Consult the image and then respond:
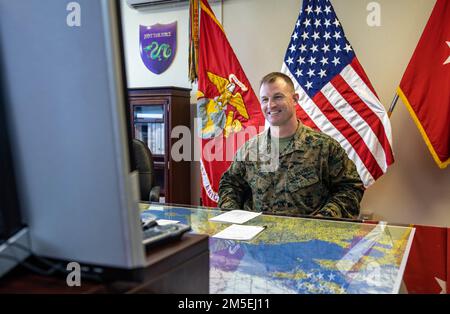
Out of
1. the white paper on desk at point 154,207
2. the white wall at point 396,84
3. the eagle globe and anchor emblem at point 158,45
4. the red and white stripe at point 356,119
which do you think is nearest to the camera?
the white paper on desk at point 154,207

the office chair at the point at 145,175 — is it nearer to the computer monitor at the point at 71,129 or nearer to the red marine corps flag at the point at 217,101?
the red marine corps flag at the point at 217,101

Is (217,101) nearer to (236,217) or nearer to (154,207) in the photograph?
(154,207)

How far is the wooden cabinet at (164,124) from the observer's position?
357 centimetres

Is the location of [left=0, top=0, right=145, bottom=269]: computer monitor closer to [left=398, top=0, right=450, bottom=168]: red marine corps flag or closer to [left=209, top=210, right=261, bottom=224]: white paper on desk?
[left=209, top=210, right=261, bottom=224]: white paper on desk

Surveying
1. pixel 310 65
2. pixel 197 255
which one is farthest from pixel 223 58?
pixel 197 255

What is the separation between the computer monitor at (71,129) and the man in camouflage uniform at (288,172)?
1.51 m

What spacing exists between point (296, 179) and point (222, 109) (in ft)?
4.70

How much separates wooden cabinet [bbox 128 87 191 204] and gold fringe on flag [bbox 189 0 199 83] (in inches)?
8.8

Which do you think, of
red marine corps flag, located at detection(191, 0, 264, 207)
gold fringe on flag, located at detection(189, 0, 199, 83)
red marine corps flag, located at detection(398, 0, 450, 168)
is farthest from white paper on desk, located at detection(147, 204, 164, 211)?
red marine corps flag, located at detection(398, 0, 450, 168)

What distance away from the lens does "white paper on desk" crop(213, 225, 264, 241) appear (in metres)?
1.29

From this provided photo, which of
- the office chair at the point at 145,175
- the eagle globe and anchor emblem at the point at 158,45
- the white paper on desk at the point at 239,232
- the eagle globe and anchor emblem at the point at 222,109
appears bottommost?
the office chair at the point at 145,175

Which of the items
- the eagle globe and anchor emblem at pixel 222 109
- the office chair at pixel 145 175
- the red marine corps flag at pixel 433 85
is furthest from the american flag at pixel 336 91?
the office chair at pixel 145 175

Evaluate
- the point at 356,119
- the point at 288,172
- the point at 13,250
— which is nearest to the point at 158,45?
the point at 356,119
